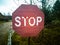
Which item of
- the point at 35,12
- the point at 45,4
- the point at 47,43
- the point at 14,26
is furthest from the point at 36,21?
the point at 45,4

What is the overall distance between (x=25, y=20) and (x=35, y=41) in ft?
16.8

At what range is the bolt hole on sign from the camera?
11.7ft

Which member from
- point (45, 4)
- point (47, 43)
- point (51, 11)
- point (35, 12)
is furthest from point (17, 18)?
point (51, 11)

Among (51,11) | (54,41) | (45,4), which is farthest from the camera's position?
(51,11)

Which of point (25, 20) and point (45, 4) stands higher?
point (25, 20)

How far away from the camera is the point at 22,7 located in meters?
3.66

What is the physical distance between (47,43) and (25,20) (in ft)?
16.7

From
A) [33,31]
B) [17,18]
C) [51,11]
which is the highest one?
[17,18]

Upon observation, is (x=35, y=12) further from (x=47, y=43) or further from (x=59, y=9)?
(x=59, y=9)

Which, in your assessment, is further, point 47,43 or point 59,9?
point 59,9

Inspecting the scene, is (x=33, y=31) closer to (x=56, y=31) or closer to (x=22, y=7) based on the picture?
(x=22, y=7)

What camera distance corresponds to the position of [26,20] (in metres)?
3.61

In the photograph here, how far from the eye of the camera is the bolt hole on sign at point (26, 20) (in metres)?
3.57

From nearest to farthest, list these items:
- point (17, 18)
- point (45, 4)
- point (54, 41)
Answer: point (17, 18) < point (54, 41) < point (45, 4)
